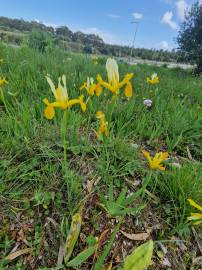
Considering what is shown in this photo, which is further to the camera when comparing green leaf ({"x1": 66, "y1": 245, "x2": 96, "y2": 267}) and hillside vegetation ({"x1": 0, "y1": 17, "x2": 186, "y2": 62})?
hillside vegetation ({"x1": 0, "y1": 17, "x2": 186, "y2": 62})

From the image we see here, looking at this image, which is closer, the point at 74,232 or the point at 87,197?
the point at 74,232

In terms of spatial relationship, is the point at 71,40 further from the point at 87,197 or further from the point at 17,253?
the point at 17,253

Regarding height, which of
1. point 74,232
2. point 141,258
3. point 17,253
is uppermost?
point 141,258

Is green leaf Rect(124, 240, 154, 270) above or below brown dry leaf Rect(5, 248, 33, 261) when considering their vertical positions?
above

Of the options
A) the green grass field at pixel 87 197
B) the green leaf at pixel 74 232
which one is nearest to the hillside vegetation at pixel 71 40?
the green grass field at pixel 87 197

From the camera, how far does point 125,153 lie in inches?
62.9

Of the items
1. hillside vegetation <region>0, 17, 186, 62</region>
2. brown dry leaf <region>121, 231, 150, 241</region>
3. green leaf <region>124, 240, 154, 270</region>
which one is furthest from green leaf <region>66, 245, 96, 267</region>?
hillside vegetation <region>0, 17, 186, 62</region>

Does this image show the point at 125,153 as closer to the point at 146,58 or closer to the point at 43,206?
the point at 43,206

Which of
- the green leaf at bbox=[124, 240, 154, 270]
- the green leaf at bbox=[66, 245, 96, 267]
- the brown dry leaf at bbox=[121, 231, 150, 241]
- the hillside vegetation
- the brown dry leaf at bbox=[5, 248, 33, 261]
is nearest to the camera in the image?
the green leaf at bbox=[124, 240, 154, 270]

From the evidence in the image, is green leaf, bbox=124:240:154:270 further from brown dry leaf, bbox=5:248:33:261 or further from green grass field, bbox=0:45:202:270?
brown dry leaf, bbox=5:248:33:261

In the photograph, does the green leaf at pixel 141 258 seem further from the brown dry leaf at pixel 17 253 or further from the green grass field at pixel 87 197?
the brown dry leaf at pixel 17 253

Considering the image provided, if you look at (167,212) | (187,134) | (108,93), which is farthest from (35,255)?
(108,93)

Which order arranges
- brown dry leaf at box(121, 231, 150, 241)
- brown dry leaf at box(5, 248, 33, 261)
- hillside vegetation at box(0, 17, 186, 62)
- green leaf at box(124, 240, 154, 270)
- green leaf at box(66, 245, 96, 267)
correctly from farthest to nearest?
hillside vegetation at box(0, 17, 186, 62)
brown dry leaf at box(121, 231, 150, 241)
brown dry leaf at box(5, 248, 33, 261)
green leaf at box(66, 245, 96, 267)
green leaf at box(124, 240, 154, 270)

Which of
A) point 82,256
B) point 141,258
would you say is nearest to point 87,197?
point 82,256
